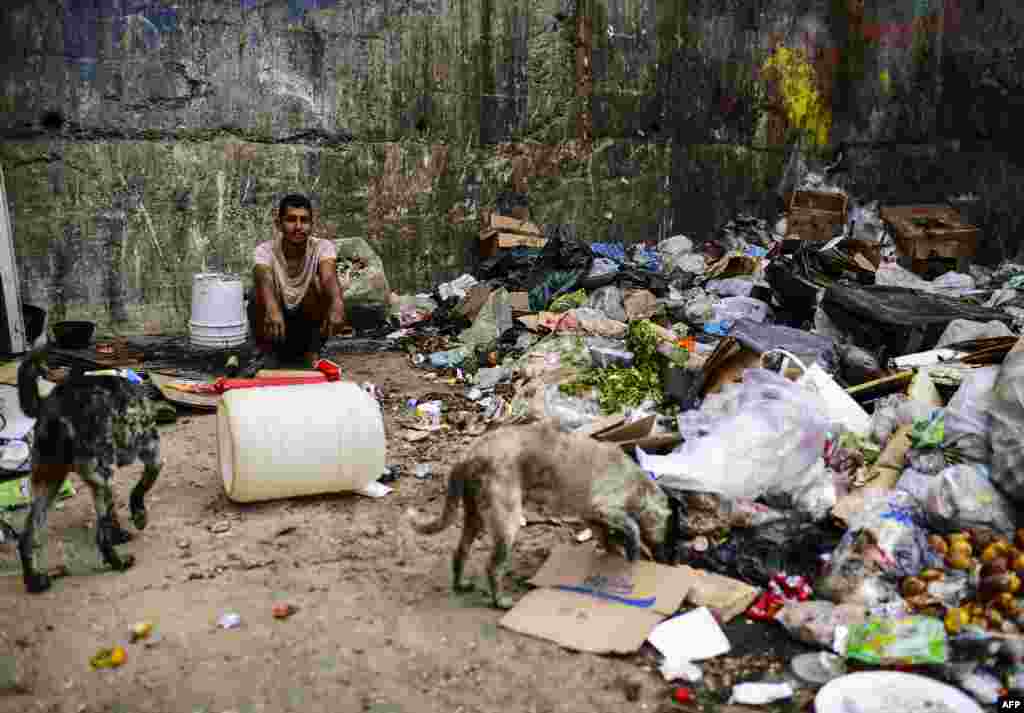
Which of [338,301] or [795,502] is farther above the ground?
[338,301]

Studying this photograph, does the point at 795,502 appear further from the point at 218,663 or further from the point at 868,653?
the point at 218,663

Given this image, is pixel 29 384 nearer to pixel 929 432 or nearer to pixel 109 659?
pixel 109 659

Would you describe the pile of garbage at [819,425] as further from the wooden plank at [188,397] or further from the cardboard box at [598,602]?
the wooden plank at [188,397]

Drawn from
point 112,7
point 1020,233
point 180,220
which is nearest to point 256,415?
point 180,220

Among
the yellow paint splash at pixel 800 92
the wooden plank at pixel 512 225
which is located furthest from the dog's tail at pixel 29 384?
the yellow paint splash at pixel 800 92

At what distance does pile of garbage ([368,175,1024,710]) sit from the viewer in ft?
11.1

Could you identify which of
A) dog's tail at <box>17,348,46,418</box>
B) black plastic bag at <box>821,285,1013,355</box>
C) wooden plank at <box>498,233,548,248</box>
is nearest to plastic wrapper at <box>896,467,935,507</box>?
black plastic bag at <box>821,285,1013,355</box>

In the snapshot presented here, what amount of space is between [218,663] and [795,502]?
8.18ft

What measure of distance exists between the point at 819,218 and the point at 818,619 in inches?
269

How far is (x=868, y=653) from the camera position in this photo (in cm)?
313

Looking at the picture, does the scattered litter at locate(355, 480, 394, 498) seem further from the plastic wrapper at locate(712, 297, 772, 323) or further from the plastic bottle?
the plastic wrapper at locate(712, 297, 772, 323)

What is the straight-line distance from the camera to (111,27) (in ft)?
21.6

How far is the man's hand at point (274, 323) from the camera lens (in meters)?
5.54

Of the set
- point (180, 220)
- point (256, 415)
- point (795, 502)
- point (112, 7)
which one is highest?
point (112, 7)
